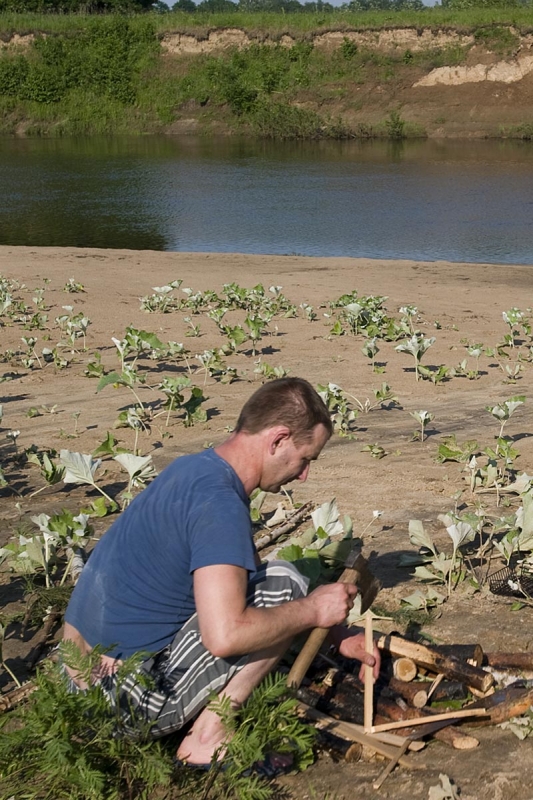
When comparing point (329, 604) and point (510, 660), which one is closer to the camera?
point (329, 604)

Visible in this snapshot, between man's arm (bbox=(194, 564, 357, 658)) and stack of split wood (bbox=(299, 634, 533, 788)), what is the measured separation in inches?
16.5

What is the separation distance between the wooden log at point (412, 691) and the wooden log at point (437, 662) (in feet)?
0.25

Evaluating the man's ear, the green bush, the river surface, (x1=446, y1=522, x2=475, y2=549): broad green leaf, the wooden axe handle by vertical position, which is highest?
the green bush

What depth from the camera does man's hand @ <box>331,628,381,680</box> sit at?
304 cm

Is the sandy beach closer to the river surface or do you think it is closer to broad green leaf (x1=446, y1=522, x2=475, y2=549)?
broad green leaf (x1=446, y1=522, x2=475, y2=549)

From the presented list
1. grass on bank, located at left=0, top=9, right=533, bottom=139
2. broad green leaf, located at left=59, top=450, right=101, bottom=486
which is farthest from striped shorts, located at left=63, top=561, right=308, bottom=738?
grass on bank, located at left=0, top=9, right=533, bottom=139

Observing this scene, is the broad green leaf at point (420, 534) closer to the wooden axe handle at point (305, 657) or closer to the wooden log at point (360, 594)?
the wooden log at point (360, 594)

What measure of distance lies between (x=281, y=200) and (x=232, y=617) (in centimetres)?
2128

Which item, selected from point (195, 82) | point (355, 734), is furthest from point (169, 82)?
point (355, 734)

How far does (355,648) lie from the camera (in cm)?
311

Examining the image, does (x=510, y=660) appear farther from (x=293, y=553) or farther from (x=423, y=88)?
(x=423, y=88)

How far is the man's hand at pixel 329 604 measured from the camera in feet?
9.23

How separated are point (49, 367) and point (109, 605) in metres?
5.31

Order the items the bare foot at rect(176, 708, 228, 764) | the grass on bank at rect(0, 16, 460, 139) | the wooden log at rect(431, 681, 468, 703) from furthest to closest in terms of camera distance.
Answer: the grass on bank at rect(0, 16, 460, 139) < the wooden log at rect(431, 681, 468, 703) < the bare foot at rect(176, 708, 228, 764)
